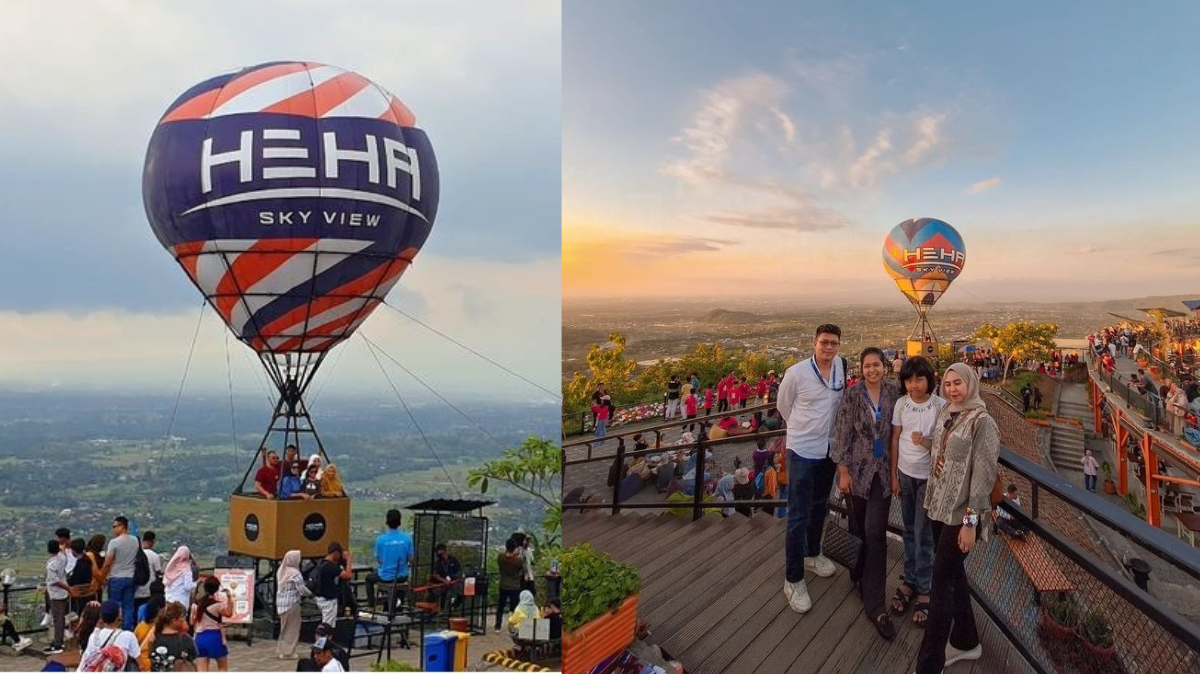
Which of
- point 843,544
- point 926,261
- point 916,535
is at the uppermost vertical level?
point 926,261

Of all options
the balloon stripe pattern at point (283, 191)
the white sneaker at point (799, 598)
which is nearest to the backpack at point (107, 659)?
the balloon stripe pattern at point (283, 191)

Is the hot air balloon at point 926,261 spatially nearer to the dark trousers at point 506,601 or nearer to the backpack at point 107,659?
Result: the dark trousers at point 506,601

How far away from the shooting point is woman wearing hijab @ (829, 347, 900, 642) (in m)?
2.80

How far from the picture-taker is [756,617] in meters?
3.04

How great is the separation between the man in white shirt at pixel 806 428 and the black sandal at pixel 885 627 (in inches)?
12.3

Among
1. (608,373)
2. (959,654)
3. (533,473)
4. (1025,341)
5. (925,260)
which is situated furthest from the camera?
(1025,341)

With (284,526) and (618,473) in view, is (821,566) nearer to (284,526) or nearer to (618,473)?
(618,473)

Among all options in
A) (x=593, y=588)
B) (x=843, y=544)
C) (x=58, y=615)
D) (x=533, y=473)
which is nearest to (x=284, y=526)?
(x=58, y=615)

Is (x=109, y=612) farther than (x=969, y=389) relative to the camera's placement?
Yes

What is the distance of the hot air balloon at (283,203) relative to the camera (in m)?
6.06

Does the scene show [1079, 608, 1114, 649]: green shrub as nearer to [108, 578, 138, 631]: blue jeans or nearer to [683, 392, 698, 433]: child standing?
[108, 578, 138, 631]: blue jeans

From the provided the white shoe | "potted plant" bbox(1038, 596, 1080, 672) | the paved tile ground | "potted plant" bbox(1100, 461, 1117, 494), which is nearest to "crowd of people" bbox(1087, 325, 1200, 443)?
"potted plant" bbox(1100, 461, 1117, 494)

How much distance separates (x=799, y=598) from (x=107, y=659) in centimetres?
361

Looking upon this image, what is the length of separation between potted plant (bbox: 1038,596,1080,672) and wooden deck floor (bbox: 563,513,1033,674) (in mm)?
195
